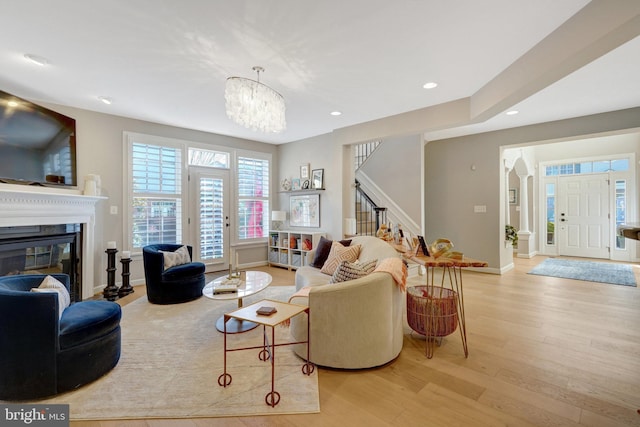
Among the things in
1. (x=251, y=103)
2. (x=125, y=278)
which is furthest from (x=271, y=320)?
(x=125, y=278)

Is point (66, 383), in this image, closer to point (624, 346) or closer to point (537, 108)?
point (624, 346)

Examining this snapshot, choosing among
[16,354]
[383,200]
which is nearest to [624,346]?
[383,200]

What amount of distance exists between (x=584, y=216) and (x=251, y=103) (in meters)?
8.86

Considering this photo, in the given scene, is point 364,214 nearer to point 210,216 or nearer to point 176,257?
point 210,216

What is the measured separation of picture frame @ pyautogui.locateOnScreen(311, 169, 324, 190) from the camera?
5.70 metres

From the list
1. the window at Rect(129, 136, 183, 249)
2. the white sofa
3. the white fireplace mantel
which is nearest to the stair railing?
the window at Rect(129, 136, 183, 249)

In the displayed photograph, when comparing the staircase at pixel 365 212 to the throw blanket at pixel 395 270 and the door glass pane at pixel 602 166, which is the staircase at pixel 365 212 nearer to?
the throw blanket at pixel 395 270

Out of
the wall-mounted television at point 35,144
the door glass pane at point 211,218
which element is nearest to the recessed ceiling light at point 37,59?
the wall-mounted television at point 35,144

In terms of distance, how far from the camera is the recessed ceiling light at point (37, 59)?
2.76 metres

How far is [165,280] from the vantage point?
3.75 meters

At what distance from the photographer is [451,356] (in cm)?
251

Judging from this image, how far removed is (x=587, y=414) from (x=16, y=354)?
368cm

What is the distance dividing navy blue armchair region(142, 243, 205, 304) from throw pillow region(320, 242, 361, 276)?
186 centimetres

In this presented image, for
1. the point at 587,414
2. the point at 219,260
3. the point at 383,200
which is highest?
the point at 383,200
